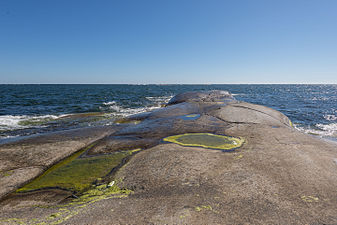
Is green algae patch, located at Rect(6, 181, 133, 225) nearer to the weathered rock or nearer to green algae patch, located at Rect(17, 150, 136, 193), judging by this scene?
green algae patch, located at Rect(17, 150, 136, 193)

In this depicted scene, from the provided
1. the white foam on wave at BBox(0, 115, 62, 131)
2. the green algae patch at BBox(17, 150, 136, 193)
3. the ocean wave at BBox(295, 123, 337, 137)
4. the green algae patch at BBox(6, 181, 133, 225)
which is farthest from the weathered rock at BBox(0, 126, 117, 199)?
the ocean wave at BBox(295, 123, 337, 137)

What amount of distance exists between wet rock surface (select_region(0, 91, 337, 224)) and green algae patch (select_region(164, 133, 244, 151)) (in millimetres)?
82

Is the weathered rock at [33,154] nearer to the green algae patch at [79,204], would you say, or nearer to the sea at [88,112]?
the green algae patch at [79,204]

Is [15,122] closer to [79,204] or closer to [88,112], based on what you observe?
[88,112]

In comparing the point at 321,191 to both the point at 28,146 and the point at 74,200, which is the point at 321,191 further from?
the point at 28,146

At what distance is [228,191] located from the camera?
367cm

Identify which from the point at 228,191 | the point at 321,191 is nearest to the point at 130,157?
the point at 228,191

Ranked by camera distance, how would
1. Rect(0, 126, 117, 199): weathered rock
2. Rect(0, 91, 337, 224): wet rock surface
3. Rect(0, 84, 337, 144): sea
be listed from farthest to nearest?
Rect(0, 84, 337, 144): sea → Rect(0, 126, 117, 199): weathered rock → Rect(0, 91, 337, 224): wet rock surface

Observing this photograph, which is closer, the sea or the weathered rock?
the weathered rock

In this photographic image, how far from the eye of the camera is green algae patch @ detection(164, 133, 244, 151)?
663cm

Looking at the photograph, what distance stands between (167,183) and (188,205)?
0.95 m

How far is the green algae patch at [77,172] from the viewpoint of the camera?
14.9 feet

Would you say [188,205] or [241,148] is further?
[241,148]

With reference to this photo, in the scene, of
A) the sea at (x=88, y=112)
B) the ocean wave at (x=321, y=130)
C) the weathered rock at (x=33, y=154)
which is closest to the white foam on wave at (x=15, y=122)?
the sea at (x=88, y=112)
